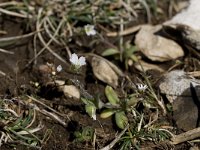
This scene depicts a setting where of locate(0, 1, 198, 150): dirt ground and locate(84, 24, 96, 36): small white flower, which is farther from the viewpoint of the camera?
locate(84, 24, 96, 36): small white flower

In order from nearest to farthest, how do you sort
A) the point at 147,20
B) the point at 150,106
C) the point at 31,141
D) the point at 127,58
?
the point at 31,141 → the point at 150,106 → the point at 127,58 → the point at 147,20

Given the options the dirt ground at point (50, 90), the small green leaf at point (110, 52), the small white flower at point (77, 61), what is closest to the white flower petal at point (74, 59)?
the small white flower at point (77, 61)

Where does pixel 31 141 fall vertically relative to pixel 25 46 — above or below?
below

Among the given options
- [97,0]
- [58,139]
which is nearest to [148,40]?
[97,0]

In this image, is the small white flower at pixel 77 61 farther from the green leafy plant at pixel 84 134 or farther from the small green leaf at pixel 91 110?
the green leafy plant at pixel 84 134

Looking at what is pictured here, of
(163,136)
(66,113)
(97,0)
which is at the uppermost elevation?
(97,0)

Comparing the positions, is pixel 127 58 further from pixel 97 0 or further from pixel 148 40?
pixel 97 0

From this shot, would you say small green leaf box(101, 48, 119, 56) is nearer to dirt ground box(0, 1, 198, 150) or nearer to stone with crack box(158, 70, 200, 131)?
dirt ground box(0, 1, 198, 150)

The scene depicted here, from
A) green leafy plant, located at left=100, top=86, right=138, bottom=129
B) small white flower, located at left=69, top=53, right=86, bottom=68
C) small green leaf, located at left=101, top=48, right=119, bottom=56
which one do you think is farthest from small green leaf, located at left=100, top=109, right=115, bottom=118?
small green leaf, located at left=101, top=48, right=119, bottom=56
